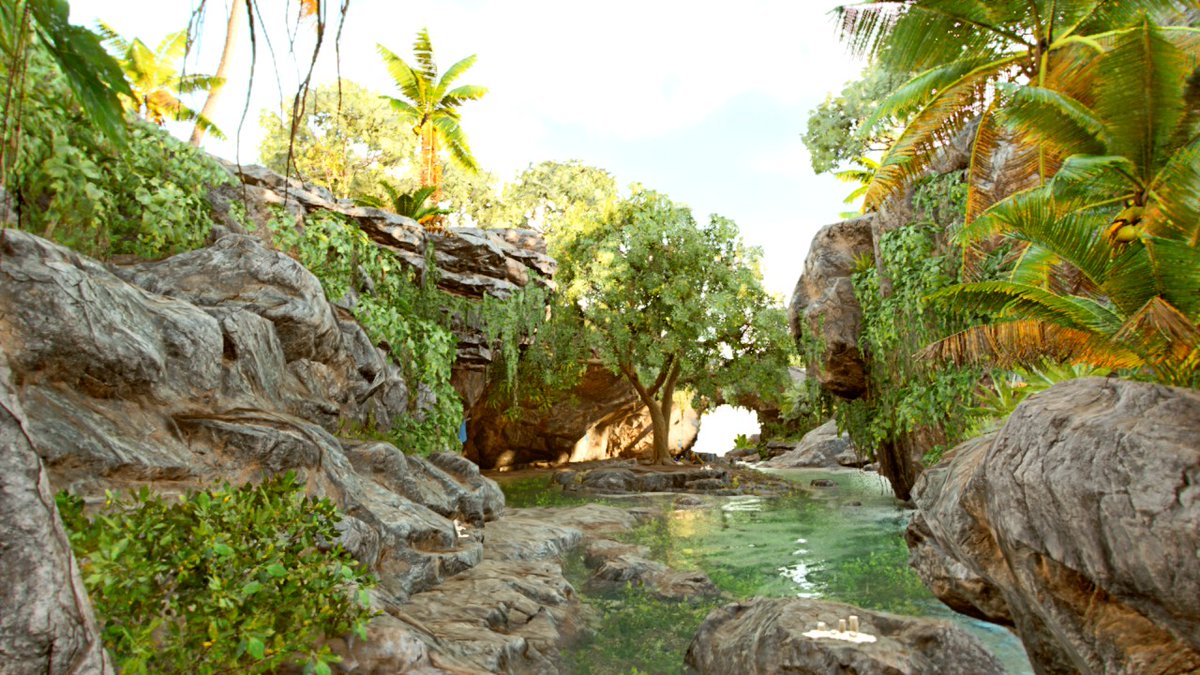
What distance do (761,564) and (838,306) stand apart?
6.64 meters

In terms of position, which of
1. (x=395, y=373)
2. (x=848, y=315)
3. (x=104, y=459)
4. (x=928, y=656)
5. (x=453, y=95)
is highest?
(x=453, y=95)

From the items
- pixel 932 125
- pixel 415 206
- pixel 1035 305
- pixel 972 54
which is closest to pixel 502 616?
pixel 1035 305

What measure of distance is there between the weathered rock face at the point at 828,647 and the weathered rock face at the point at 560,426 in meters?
18.5

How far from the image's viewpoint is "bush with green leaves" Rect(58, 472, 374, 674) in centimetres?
351

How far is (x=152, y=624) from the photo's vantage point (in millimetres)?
3434

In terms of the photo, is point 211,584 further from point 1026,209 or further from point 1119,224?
point 1119,224

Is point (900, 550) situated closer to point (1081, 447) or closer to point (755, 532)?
point (755, 532)

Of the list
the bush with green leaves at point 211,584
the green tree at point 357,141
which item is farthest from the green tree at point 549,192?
the bush with green leaves at point 211,584

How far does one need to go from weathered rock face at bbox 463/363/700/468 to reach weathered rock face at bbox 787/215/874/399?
10.8 m

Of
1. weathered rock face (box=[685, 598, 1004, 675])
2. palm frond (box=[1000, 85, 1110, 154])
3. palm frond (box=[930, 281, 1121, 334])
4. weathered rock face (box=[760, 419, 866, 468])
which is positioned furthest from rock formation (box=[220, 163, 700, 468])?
palm frond (box=[1000, 85, 1110, 154])

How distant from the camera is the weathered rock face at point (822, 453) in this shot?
30.5m

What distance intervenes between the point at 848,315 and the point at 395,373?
950 centimetres

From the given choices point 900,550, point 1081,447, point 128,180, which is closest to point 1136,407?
point 1081,447

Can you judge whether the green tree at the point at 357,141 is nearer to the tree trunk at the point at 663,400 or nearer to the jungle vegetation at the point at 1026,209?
the tree trunk at the point at 663,400
